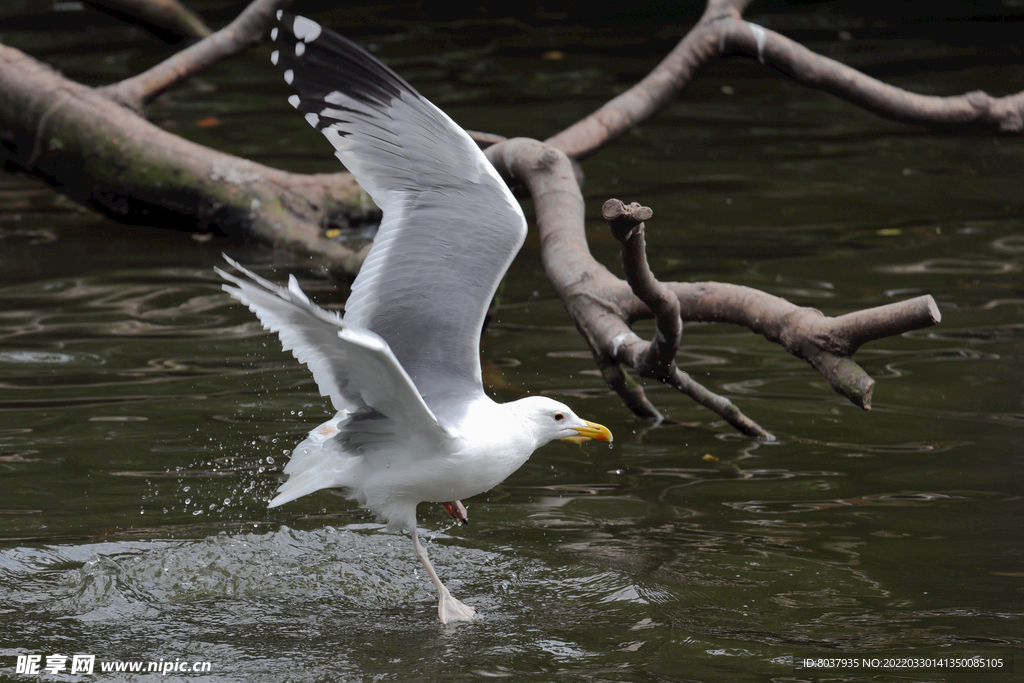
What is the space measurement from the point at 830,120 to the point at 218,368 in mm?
7812

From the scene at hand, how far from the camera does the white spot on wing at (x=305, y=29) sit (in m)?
4.42

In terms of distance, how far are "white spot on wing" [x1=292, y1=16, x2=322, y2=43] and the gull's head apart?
1669 millimetres

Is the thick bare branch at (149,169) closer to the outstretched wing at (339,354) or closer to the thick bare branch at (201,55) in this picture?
the thick bare branch at (201,55)

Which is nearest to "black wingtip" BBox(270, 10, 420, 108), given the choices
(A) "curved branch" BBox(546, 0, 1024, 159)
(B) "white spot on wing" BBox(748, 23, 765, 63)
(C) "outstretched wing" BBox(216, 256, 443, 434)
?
(C) "outstretched wing" BBox(216, 256, 443, 434)

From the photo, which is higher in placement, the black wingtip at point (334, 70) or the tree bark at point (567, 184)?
the black wingtip at point (334, 70)

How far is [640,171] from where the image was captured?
10047 millimetres

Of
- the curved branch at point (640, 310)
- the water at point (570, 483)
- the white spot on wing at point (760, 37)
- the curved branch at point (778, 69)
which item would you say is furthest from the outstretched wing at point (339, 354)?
the white spot on wing at point (760, 37)

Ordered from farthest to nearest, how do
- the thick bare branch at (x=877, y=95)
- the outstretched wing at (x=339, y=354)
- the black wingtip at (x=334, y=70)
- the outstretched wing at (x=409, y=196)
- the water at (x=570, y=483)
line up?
the thick bare branch at (x=877, y=95) < the black wingtip at (x=334, y=70) < the outstretched wing at (x=409, y=196) < the water at (x=570, y=483) < the outstretched wing at (x=339, y=354)

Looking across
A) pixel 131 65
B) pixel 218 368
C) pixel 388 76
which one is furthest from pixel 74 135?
pixel 131 65

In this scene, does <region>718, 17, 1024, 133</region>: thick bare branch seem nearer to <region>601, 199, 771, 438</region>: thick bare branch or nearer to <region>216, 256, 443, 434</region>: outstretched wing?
<region>601, 199, 771, 438</region>: thick bare branch

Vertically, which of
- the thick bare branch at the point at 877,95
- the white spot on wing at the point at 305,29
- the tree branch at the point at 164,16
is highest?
the tree branch at the point at 164,16

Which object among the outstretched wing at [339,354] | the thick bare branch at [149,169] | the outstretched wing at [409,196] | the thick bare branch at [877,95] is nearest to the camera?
the outstretched wing at [339,354]

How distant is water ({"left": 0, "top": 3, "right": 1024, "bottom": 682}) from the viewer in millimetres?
3787

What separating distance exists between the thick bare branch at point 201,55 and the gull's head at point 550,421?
14.5ft
